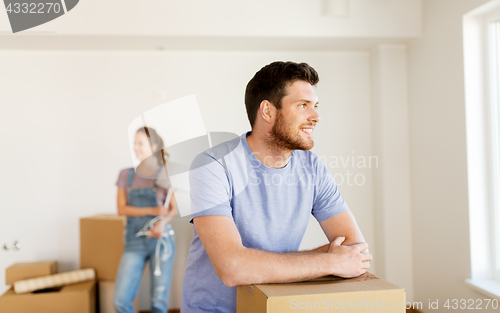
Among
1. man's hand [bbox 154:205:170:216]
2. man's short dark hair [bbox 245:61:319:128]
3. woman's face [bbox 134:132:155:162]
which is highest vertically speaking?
man's short dark hair [bbox 245:61:319:128]

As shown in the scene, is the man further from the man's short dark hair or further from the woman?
the woman

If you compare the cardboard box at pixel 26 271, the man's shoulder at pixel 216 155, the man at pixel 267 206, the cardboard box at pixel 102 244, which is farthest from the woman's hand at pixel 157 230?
the man's shoulder at pixel 216 155

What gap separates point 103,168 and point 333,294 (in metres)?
2.45

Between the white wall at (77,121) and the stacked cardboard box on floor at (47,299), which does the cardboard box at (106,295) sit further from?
the white wall at (77,121)

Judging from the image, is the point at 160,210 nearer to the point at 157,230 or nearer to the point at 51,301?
the point at 157,230

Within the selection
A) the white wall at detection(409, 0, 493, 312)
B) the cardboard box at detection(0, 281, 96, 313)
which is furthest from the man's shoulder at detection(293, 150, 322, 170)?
the cardboard box at detection(0, 281, 96, 313)

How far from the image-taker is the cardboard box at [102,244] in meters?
2.62

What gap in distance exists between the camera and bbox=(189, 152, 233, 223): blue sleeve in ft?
3.48

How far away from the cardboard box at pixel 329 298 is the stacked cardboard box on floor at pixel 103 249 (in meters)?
1.96

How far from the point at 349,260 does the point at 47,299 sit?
2189 millimetres

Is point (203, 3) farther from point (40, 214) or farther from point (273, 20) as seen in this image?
point (40, 214)

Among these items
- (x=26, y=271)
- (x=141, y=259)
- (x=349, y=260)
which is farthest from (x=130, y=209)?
(x=349, y=260)

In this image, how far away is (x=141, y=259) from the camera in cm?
232

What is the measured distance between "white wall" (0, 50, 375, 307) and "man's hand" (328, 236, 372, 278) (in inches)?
76.0
